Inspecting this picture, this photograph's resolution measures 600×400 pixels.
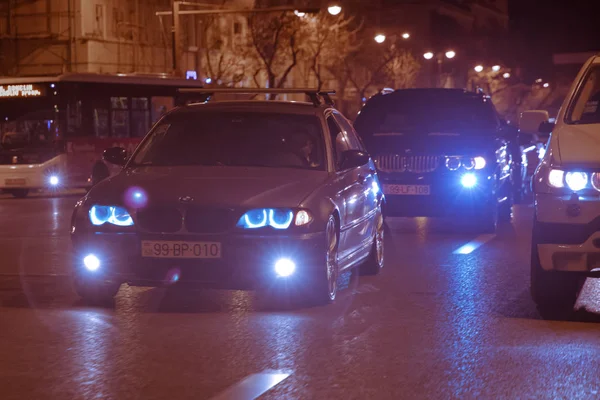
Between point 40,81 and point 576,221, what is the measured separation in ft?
77.2

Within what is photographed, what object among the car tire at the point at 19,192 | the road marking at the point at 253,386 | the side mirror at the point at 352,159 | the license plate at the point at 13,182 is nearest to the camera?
the road marking at the point at 253,386

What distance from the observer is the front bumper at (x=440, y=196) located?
16.6m

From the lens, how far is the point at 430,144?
16.6m

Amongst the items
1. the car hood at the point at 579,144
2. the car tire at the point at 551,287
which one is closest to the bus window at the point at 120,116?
the car hood at the point at 579,144

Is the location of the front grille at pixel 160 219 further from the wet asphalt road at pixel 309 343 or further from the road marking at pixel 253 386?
the road marking at pixel 253 386

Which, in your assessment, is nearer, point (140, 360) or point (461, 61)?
point (140, 360)

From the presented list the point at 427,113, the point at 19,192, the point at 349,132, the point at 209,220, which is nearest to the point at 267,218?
the point at 209,220

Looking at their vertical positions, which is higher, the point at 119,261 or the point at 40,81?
the point at 40,81

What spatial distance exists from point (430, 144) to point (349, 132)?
4816 millimetres

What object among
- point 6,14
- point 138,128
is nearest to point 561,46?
point 6,14

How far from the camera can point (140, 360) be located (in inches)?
293

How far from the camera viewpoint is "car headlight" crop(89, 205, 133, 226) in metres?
9.47

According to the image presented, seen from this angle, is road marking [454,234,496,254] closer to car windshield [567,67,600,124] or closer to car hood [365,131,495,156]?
car hood [365,131,495,156]

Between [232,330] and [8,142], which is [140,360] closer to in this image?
[232,330]
